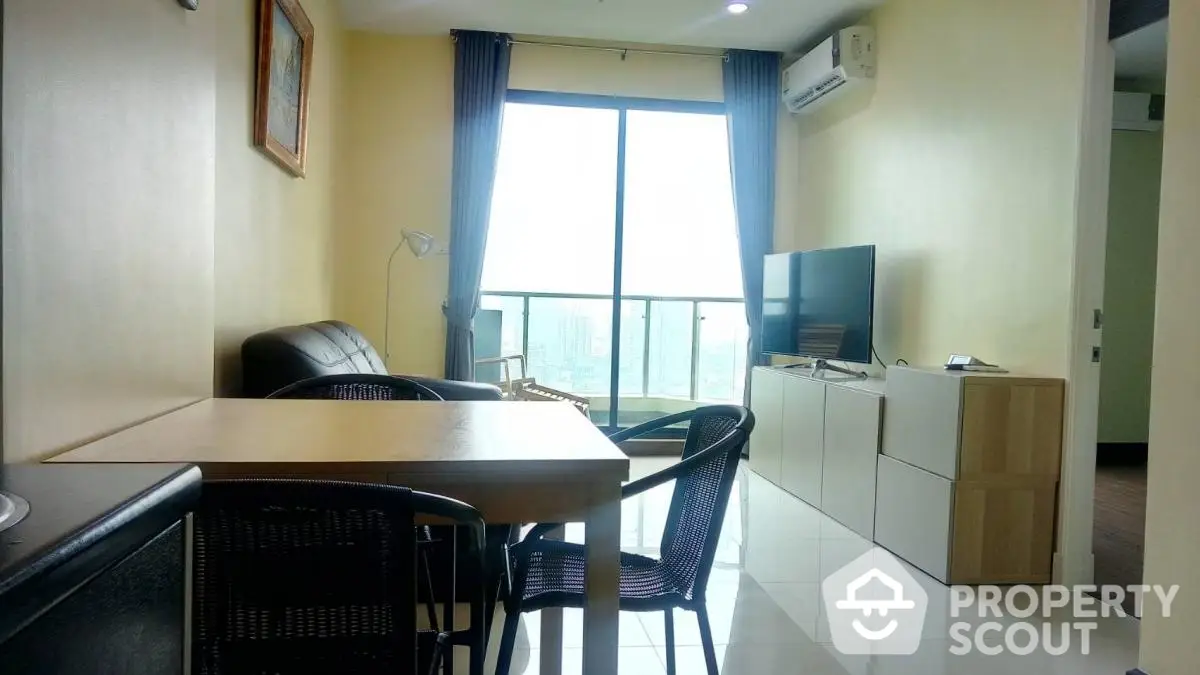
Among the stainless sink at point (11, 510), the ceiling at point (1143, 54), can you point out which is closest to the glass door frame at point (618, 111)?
the ceiling at point (1143, 54)

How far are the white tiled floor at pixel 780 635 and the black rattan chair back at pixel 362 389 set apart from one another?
2.63 feet

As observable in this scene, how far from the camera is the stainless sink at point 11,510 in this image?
2.13 ft

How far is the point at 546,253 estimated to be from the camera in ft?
18.0

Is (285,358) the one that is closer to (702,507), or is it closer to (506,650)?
(506,650)

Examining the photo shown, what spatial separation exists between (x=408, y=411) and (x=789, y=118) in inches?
173

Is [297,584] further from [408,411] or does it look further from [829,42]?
[829,42]

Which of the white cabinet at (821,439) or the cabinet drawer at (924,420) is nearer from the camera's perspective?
the cabinet drawer at (924,420)

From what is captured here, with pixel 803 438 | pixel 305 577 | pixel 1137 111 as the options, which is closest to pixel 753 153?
pixel 803 438

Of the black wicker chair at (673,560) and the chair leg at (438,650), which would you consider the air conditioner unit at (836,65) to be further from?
the chair leg at (438,650)

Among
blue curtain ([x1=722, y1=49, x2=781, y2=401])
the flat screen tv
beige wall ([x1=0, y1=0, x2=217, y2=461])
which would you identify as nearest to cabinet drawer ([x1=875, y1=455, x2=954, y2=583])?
the flat screen tv

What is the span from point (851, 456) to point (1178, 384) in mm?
1763

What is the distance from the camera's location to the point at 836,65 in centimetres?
438

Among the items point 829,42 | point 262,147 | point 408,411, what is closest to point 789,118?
point 829,42

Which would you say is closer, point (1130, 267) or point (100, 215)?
point (100, 215)
